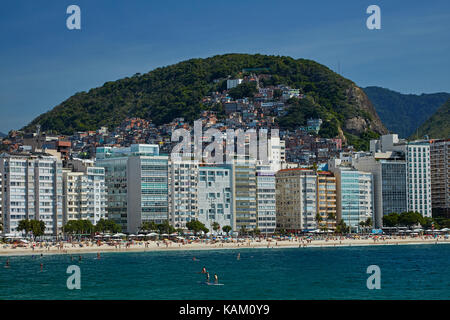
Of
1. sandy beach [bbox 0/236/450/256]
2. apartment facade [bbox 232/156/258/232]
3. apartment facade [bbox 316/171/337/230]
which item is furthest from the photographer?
apartment facade [bbox 316/171/337/230]

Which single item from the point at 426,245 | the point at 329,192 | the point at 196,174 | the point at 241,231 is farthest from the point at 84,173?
the point at 426,245

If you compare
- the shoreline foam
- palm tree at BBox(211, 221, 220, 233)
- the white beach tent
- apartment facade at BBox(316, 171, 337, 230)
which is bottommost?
the shoreline foam

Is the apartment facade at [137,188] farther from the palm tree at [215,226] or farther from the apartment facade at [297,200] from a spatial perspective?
the apartment facade at [297,200]

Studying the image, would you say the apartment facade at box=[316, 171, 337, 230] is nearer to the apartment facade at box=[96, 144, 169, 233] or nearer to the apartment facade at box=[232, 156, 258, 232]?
the apartment facade at box=[232, 156, 258, 232]

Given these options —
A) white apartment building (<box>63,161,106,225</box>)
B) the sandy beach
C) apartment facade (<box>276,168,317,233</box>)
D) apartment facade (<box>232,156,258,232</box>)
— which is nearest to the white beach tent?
the sandy beach

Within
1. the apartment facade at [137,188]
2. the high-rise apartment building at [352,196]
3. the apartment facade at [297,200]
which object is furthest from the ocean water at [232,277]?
the high-rise apartment building at [352,196]

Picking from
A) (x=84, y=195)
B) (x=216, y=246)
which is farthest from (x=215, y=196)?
(x=84, y=195)
